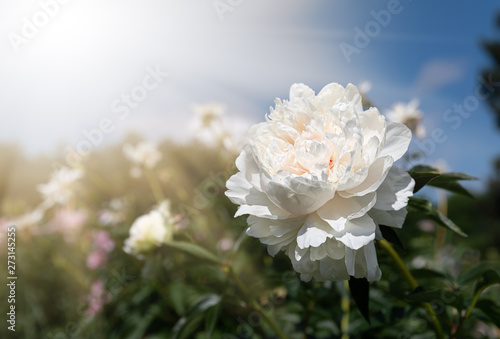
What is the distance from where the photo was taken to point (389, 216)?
49 cm

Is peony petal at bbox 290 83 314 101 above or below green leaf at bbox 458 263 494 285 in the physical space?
above

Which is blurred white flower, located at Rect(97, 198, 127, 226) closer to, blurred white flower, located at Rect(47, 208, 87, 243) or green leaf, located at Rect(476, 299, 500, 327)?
blurred white flower, located at Rect(47, 208, 87, 243)

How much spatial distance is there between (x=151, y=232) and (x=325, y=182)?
57 centimetres

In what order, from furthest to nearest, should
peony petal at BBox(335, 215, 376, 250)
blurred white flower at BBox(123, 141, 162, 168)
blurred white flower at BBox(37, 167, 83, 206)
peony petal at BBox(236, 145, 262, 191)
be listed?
blurred white flower at BBox(123, 141, 162, 168) → blurred white flower at BBox(37, 167, 83, 206) → peony petal at BBox(236, 145, 262, 191) → peony petal at BBox(335, 215, 376, 250)

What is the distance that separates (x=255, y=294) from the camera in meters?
0.84

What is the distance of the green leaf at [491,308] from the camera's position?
2.07 feet

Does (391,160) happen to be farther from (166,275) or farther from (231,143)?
(166,275)

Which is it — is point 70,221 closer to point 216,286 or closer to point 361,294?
point 216,286

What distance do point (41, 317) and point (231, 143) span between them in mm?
2201

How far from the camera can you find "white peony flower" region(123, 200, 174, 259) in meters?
0.90

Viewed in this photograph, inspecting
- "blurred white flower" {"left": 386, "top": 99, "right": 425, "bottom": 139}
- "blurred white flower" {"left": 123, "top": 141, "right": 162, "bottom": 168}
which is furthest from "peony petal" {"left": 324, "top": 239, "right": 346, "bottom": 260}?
"blurred white flower" {"left": 123, "top": 141, "right": 162, "bottom": 168}

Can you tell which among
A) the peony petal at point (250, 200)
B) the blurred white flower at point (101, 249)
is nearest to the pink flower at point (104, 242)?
the blurred white flower at point (101, 249)

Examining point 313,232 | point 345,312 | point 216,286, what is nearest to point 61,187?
point 216,286

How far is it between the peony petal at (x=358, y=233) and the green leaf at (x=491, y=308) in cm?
33
